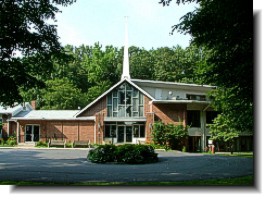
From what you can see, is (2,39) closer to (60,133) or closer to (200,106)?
(60,133)

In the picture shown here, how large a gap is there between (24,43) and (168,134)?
11.5ft

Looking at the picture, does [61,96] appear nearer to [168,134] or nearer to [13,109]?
[13,109]

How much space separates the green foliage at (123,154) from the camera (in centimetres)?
914

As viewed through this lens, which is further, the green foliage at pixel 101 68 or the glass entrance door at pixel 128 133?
the glass entrance door at pixel 128 133

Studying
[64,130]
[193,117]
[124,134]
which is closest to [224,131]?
[193,117]

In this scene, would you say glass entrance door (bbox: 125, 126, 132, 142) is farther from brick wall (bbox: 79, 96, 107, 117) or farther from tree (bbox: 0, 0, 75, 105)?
tree (bbox: 0, 0, 75, 105)

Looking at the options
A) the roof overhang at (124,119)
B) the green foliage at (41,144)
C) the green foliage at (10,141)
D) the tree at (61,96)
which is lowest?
the green foliage at (41,144)

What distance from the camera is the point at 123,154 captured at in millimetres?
10148

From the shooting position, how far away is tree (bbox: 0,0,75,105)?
658cm

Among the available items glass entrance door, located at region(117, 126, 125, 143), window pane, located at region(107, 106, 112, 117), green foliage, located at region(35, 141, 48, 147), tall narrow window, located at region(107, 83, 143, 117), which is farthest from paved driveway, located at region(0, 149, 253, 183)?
window pane, located at region(107, 106, 112, 117)

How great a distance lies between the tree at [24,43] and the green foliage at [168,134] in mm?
2877

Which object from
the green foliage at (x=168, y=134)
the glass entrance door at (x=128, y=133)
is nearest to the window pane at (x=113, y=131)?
the glass entrance door at (x=128, y=133)

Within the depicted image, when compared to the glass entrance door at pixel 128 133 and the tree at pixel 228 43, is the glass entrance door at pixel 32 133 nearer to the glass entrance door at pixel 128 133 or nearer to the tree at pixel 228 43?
the glass entrance door at pixel 128 133

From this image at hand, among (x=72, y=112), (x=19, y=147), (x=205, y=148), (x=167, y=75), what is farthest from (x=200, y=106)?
(x=19, y=147)
